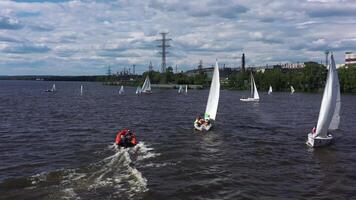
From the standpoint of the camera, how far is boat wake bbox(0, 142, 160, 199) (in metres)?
25.9

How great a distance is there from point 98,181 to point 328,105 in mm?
23557

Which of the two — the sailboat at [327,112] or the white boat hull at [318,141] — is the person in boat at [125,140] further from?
the sailboat at [327,112]

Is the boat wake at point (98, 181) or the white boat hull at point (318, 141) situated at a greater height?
the white boat hull at point (318, 141)

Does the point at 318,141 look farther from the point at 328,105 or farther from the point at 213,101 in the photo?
the point at 213,101

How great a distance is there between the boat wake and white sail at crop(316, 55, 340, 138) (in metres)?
16.9

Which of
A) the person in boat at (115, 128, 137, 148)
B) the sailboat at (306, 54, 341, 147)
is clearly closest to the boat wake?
the person in boat at (115, 128, 137, 148)

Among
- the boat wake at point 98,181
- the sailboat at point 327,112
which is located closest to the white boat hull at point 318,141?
the sailboat at point 327,112

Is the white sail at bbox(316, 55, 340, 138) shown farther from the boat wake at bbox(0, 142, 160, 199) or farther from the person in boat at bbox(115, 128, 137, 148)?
the person in boat at bbox(115, 128, 137, 148)

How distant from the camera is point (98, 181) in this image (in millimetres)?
28766

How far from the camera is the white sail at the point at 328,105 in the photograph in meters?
41.7

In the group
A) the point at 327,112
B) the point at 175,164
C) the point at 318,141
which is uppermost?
the point at 327,112

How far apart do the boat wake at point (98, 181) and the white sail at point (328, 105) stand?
1691 centimetres

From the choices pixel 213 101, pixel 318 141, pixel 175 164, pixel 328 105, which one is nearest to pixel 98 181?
pixel 175 164

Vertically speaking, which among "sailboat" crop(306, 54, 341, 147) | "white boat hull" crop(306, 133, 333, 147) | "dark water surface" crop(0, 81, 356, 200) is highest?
"sailboat" crop(306, 54, 341, 147)
